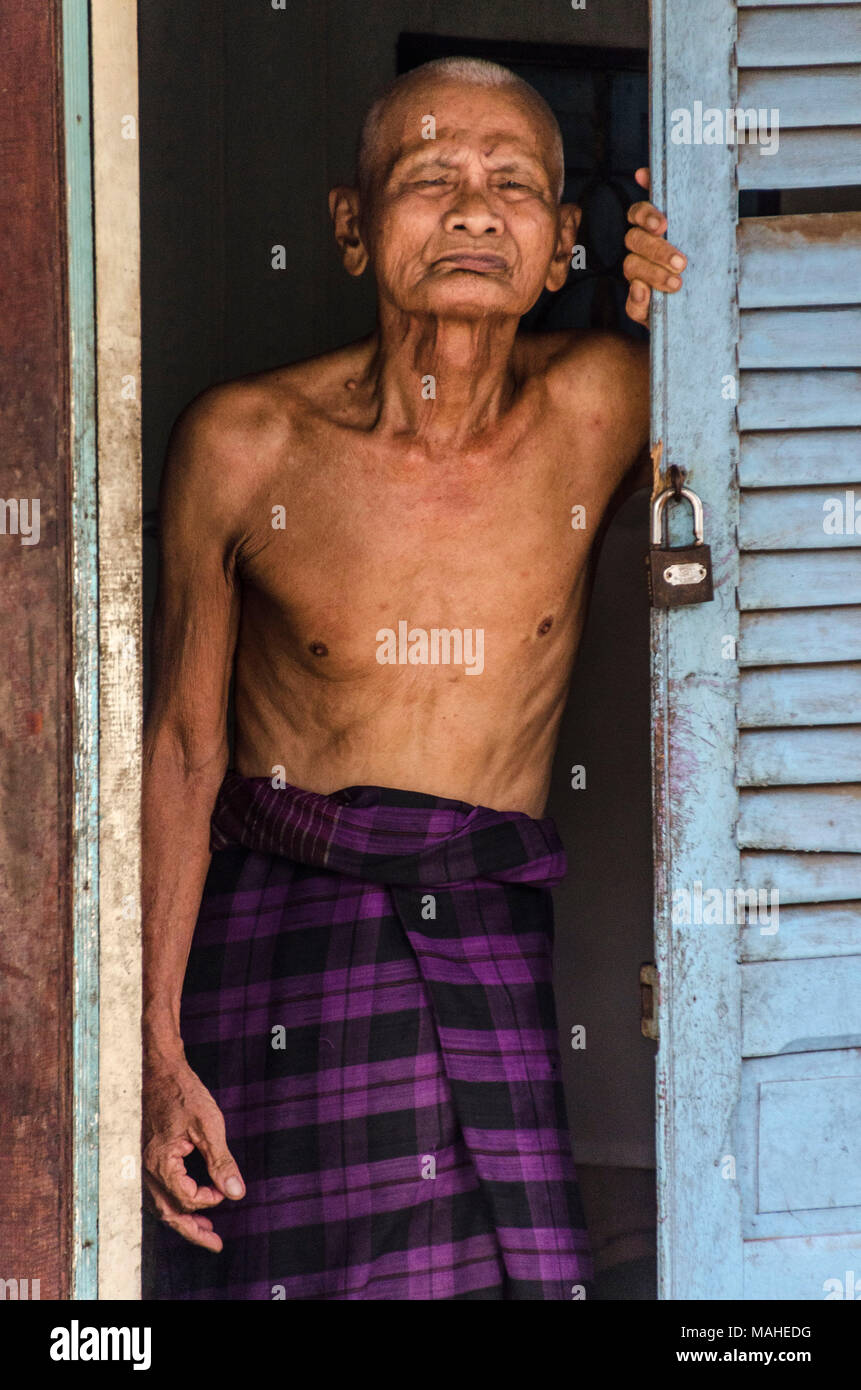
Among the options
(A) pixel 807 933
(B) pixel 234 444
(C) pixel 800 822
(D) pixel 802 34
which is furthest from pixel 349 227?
(A) pixel 807 933

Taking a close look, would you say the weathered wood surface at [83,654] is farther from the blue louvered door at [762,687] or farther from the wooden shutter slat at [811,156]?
the wooden shutter slat at [811,156]

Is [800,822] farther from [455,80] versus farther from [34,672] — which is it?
[455,80]

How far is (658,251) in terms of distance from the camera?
1.62 metres

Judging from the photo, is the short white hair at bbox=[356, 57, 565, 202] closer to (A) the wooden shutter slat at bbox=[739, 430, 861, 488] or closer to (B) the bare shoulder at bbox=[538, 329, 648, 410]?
(B) the bare shoulder at bbox=[538, 329, 648, 410]

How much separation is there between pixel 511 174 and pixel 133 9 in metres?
0.55

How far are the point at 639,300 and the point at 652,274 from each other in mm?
64

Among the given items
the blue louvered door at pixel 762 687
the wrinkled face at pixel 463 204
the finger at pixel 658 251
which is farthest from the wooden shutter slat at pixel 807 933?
the wrinkled face at pixel 463 204

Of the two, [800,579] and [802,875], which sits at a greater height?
[800,579]

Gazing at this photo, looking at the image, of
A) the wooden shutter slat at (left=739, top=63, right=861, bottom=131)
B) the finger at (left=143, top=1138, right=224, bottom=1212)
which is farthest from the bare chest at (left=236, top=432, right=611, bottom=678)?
the finger at (left=143, top=1138, right=224, bottom=1212)

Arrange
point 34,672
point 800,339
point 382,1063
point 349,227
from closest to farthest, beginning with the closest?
point 34,672, point 800,339, point 382,1063, point 349,227

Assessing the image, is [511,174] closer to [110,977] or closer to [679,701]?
[679,701]

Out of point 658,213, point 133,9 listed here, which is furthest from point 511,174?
point 133,9

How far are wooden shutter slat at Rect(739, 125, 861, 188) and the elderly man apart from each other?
14.7 inches

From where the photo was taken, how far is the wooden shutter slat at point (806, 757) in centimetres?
164
